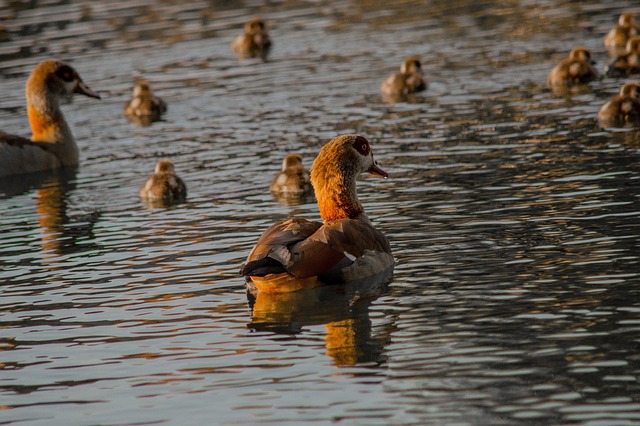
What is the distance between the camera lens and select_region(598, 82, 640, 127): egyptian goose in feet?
52.1

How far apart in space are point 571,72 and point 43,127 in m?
7.56

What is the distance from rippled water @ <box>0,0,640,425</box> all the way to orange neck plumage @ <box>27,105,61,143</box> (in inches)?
24.9

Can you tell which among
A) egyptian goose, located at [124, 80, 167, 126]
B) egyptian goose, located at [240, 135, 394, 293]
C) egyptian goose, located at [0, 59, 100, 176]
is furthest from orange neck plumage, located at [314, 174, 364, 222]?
egyptian goose, located at [124, 80, 167, 126]

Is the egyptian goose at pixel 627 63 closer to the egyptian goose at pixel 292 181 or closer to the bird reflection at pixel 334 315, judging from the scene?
the egyptian goose at pixel 292 181

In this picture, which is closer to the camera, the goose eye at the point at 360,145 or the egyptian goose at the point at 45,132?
the goose eye at the point at 360,145

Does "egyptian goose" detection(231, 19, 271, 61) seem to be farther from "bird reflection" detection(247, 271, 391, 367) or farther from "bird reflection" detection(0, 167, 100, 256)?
"bird reflection" detection(247, 271, 391, 367)

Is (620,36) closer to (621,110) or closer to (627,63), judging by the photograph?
(627,63)

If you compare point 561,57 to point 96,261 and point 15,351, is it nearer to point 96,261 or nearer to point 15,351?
point 96,261

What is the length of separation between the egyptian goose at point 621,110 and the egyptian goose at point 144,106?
710cm

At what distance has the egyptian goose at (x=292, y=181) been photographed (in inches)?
556

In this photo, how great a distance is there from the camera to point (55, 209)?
14.7m

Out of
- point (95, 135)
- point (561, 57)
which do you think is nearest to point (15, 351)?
point (95, 135)

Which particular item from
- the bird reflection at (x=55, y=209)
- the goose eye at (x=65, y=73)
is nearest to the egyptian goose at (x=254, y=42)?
the goose eye at (x=65, y=73)

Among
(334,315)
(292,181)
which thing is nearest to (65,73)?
(292,181)
